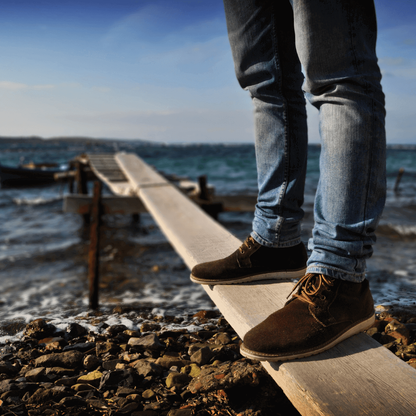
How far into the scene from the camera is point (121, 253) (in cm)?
589

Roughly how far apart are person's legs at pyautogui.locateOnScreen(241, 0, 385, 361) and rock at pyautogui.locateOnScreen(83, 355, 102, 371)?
1096 mm

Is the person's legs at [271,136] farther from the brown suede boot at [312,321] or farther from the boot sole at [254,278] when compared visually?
the brown suede boot at [312,321]

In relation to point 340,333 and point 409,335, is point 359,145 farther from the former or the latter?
point 409,335

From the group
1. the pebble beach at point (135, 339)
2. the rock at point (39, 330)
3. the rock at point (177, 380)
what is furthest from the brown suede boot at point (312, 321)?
the rock at point (39, 330)

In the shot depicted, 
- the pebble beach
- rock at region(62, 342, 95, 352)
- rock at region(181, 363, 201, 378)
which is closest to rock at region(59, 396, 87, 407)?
the pebble beach

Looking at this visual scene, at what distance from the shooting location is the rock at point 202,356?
1831 mm

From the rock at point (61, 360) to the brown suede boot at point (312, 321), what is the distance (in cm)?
118

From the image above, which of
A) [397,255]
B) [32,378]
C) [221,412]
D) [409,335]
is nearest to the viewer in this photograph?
[221,412]

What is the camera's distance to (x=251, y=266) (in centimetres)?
158

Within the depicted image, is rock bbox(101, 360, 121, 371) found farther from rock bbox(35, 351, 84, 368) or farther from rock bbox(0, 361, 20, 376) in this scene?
rock bbox(0, 361, 20, 376)

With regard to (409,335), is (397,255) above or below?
below

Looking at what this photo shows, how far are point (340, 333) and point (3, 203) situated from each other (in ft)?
42.5

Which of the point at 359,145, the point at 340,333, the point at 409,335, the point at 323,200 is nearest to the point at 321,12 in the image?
the point at 359,145

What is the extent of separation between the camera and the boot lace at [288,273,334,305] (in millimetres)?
1185
